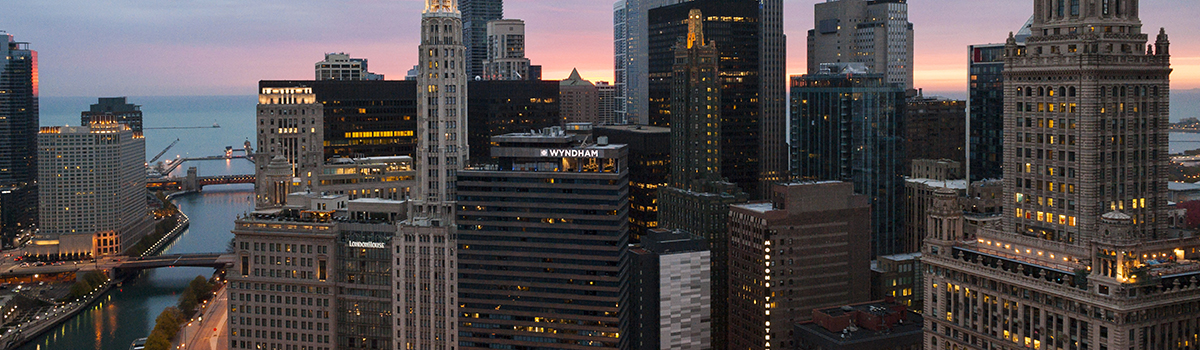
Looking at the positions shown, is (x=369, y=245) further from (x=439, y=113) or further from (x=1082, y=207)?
(x=1082, y=207)

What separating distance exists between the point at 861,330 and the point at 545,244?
51346mm

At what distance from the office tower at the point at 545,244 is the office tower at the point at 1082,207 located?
57.3 m

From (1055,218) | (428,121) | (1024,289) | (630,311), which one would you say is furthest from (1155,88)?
(428,121)

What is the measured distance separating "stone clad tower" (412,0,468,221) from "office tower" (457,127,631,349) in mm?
13268

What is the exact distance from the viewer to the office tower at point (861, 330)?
551 ft

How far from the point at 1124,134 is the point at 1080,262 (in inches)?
639

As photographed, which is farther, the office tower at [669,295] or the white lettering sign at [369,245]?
the white lettering sign at [369,245]

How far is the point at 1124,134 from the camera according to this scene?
12381 centimetres

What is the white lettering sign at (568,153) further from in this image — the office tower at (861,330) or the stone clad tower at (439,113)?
the office tower at (861,330)

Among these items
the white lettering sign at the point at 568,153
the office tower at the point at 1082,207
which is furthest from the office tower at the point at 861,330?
the white lettering sign at the point at 568,153

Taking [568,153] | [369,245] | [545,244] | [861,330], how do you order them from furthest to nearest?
[369,245] → [545,244] → [568,153] → [861,330]

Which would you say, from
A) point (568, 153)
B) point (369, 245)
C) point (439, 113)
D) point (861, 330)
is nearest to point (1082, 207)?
point (861, 330)

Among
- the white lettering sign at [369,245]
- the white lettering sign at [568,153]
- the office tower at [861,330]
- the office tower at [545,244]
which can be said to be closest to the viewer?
the office tower at [861,330]

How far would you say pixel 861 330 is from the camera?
171875 millimetres
